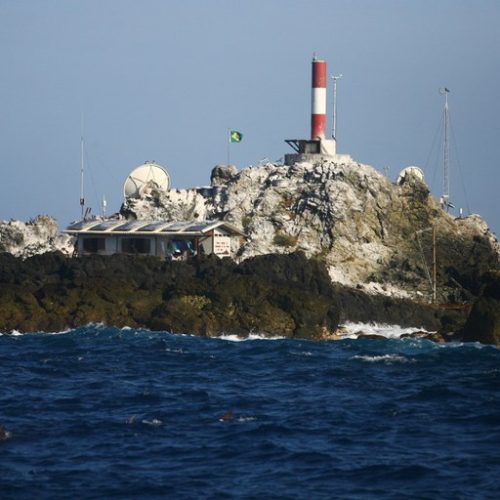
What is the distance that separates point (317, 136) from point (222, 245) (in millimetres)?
14079

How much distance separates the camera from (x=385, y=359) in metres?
59.3

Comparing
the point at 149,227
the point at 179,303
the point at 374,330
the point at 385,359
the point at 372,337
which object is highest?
the point at 149,227

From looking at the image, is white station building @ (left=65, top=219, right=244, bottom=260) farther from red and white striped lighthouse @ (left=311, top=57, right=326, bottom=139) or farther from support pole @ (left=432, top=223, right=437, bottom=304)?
support pole @ (left=432, top=223, right=437, bottom=304)

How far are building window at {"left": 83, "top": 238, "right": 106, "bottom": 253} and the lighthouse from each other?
16584 millimetres

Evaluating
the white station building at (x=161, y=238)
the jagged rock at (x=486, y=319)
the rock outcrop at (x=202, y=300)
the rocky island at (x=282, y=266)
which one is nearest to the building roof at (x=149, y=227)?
the white station building at (x=161, y=238)

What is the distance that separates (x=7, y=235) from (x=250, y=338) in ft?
117

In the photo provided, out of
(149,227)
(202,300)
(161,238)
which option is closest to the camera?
(202,300)

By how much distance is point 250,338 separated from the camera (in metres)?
Result: 69.0

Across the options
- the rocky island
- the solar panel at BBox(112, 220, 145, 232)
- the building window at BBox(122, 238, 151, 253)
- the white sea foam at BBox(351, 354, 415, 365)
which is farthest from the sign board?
the white sea foam at BBox(351, 354, 415, 365)

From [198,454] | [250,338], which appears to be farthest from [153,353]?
[198,454]

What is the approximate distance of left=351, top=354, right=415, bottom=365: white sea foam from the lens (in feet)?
192

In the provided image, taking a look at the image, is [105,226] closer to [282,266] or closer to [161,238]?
[161,238]

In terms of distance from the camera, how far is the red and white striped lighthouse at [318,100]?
9731 centimetres

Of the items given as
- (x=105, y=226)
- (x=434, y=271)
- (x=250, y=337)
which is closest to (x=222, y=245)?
(x=105, y=226)
